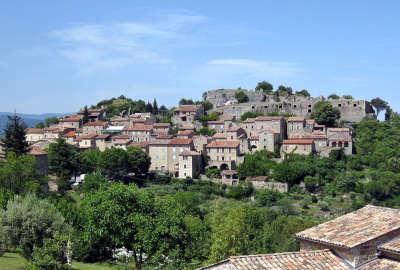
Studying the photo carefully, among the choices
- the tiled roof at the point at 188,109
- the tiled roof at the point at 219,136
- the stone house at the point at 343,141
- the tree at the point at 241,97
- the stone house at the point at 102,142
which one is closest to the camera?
the stone house at the point at 343,141

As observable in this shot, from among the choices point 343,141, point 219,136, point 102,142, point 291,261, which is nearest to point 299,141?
point 343,141

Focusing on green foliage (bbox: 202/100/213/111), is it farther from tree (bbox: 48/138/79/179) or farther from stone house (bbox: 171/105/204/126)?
tree (bbox: 48/138/79/179)

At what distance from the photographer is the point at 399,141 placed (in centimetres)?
7462

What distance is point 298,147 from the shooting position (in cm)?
7331

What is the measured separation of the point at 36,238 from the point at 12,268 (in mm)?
2327

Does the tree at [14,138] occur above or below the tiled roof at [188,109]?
below

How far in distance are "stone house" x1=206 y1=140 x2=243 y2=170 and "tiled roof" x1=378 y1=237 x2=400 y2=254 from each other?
58.3 m

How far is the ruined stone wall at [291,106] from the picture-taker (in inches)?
3393

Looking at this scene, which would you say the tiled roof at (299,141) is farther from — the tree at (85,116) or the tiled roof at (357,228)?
the tiled roof at (357,228)

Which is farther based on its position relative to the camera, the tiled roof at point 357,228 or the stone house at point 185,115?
the stone house at point 185,115

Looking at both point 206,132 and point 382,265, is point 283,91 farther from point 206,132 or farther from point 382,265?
point 382,265

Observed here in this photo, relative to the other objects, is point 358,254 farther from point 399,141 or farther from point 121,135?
point 121,135

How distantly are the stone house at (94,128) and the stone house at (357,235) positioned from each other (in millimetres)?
73133

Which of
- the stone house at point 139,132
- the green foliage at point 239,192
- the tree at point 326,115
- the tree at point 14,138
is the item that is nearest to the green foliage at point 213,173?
the green foliage at point 239,192
